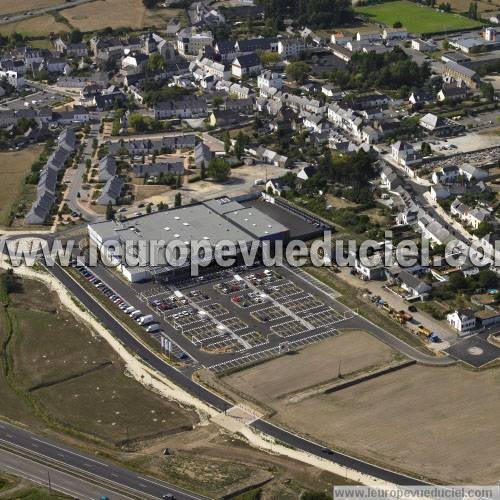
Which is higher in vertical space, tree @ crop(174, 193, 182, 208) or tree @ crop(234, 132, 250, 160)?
tree @ crop(234, 132, 250, 160)

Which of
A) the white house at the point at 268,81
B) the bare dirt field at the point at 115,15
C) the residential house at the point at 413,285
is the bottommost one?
the residential house at the point at 413,285

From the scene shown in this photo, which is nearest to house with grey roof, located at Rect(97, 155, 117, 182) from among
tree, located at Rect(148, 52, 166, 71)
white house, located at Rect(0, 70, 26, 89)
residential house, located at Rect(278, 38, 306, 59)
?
tree, located at Rect(148, 52, 166, 71)

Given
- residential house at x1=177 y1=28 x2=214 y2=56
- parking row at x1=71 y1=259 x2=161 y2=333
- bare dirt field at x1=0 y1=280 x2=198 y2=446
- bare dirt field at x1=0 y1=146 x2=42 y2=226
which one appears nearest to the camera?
bare dirt field at x1=0 y1=280 x2=198 y2=446

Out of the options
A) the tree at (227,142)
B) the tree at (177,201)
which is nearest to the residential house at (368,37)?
the tree at (227,142)

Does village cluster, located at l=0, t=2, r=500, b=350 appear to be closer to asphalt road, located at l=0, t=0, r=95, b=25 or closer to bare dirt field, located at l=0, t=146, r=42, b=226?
bare dirt field, located at l=0, t=146, r=42, b=226

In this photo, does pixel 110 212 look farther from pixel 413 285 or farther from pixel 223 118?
pixel 223 118

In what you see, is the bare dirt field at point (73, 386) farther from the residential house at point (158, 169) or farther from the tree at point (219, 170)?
the tree at point (219, 170)

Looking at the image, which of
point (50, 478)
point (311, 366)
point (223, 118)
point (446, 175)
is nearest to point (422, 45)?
point (223, 118)

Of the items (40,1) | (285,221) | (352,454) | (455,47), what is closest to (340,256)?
(285,221)
